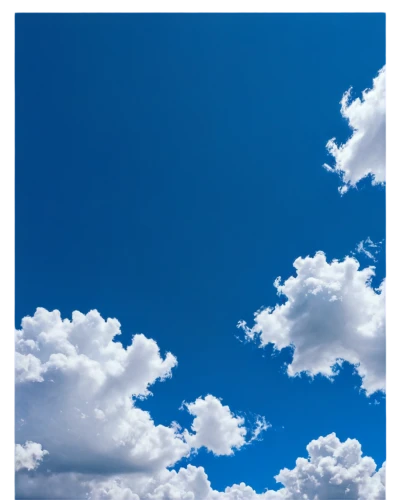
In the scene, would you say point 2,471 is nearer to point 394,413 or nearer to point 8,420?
point 8,420

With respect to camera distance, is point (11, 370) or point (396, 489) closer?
point (396, 489)

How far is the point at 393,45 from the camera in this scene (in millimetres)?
6668

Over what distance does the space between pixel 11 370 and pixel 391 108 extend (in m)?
7.22

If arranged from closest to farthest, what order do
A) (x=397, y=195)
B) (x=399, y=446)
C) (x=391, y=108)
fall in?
1. (x=399, y=446)
2. (x=397, y=195)
3. (x=391, y=108)

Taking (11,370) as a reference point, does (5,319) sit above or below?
above

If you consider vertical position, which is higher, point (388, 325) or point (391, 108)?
point (391, 108)

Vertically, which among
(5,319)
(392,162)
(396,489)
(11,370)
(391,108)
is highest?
(391,108)

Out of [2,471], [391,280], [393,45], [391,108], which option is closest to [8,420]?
[2,471]

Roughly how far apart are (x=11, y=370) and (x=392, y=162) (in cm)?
672

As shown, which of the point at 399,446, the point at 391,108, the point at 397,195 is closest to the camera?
the point at 399,446

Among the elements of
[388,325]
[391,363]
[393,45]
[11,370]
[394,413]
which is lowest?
[394,413]

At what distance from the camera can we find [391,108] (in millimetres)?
6895

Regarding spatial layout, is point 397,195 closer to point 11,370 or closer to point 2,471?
point 11,370

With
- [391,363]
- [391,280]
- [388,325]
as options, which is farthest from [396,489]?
[391,280]
